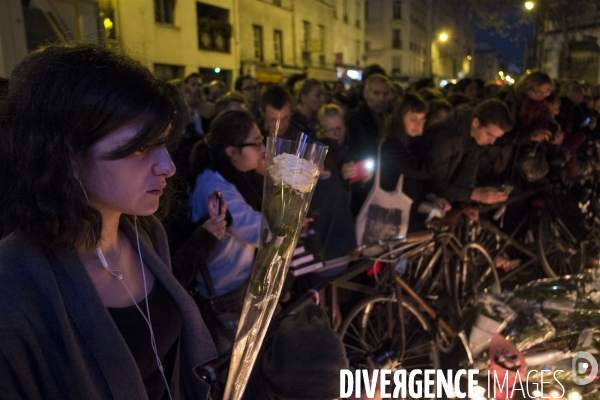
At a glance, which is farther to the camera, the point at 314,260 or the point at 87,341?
the point at 314,260

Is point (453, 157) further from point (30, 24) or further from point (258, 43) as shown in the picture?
point (258, 43)

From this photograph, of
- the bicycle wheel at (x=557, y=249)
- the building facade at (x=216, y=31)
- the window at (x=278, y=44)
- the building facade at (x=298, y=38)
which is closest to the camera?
the building facade at (x=216, y=31)

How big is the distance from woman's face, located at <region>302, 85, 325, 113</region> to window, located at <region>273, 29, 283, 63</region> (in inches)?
686

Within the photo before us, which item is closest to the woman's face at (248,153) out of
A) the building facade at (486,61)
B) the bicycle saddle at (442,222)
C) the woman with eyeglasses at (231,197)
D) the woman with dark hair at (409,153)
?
the woman with eyeglasses at (231,197)

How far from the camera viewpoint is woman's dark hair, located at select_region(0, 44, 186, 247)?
115 cm

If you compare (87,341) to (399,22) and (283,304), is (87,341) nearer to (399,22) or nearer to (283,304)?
(283,304)

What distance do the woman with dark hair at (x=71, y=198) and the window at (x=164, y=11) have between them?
15.3 m

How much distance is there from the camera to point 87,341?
1210 mm

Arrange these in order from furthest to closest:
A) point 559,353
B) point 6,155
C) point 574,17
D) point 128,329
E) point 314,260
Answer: point 574,17
point 314,260
point 559,353
point 128,329
point 6,155

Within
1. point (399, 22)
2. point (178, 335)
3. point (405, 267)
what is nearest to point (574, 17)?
point (405, 267)

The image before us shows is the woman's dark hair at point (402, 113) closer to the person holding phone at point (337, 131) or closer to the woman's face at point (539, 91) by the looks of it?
the person holding phone at point (337, 131)

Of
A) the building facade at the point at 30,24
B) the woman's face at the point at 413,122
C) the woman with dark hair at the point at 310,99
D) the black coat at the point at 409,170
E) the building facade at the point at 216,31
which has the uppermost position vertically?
the building facade at the point at 216,31

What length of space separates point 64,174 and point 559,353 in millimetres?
2462

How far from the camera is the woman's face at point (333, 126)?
4137 millimetres
